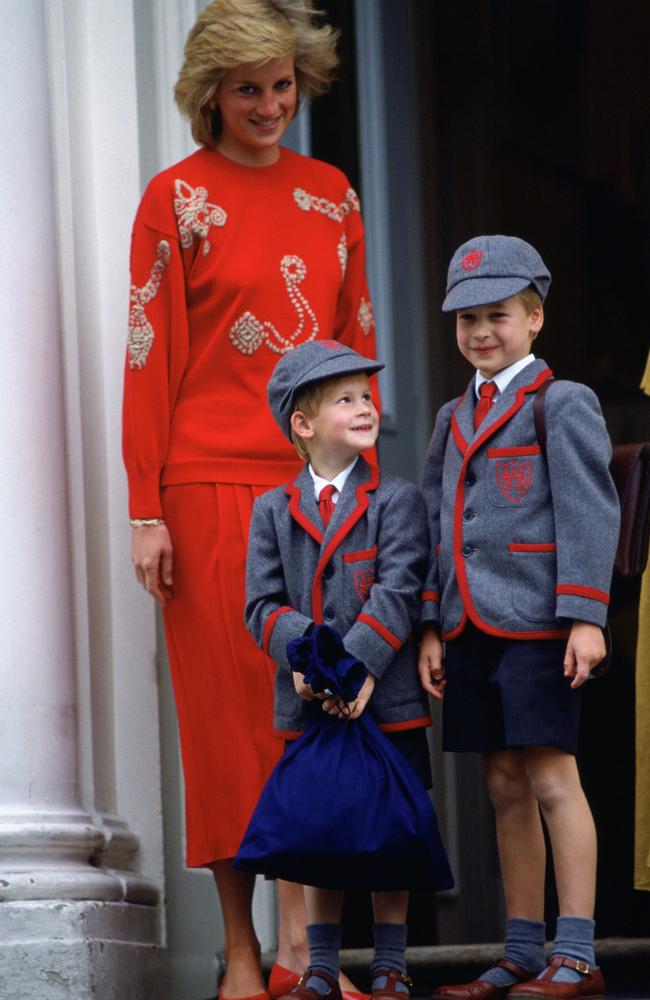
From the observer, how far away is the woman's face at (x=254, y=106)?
3.99m

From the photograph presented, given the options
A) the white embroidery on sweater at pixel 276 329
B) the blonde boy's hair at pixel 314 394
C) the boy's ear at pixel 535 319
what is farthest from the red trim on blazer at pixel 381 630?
the white embroidery on sweater at pixel 276 329

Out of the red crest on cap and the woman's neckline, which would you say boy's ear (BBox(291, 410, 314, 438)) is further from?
the woman's neckline

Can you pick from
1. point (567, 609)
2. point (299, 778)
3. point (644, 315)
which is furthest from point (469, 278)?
point (644, 315)

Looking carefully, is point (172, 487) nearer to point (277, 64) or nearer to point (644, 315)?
point (277, 64)

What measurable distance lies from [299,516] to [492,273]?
1.95ft

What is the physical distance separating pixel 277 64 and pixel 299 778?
5.07 feet

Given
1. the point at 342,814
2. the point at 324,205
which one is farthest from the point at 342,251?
the point at 342,814

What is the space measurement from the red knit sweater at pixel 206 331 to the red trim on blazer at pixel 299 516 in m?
0.32

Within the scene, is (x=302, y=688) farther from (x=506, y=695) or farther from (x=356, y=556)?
(x=506, y=695)

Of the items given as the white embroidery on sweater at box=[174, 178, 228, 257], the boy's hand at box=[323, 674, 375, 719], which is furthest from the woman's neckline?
the boy's hand at box=[323, 674, 375, 719]

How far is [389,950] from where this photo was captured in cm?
349

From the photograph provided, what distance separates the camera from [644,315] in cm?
500

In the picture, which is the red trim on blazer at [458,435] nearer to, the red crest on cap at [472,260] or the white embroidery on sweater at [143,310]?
the red crest on cap at [472,260]

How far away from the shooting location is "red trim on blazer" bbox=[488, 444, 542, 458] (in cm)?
351
